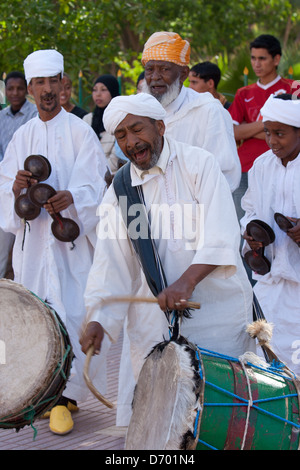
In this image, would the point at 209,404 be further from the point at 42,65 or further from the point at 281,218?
the point at 42,65

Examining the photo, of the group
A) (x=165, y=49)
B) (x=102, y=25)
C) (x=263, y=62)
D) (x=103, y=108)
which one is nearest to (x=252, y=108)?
(x=263, y=62)

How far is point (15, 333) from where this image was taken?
13.5 feet

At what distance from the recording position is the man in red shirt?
7332mm

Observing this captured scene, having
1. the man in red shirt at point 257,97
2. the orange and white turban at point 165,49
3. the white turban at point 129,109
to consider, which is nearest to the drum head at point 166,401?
the white turban at point 129,109

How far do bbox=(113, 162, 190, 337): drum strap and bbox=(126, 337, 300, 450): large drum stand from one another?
32 centimetres

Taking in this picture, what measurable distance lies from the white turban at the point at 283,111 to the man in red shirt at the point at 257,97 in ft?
6.90

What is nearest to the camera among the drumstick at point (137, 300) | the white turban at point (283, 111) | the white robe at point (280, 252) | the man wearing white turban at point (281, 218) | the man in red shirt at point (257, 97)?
the drumstick at point (137, 300)

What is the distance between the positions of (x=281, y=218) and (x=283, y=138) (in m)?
0.48

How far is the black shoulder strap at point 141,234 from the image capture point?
3818 millimetres

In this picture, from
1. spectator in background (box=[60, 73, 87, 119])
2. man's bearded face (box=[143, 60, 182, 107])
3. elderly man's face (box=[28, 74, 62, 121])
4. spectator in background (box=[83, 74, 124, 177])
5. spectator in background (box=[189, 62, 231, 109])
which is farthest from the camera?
spectator in background (box=[60, 73, 87, 119])

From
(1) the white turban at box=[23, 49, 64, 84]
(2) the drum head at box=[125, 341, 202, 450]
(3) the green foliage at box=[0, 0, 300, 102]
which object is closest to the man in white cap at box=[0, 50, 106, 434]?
(1) the white turban at box=[23, 49, 64, 84]

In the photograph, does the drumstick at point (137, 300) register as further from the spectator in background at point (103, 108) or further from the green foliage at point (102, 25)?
the green foliage at point (102, 25)

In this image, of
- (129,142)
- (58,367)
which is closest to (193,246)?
(129,142)

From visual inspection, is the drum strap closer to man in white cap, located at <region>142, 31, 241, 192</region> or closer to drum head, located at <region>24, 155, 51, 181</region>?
man in white cap, located at <region>142, 31, 241, 192</region>
